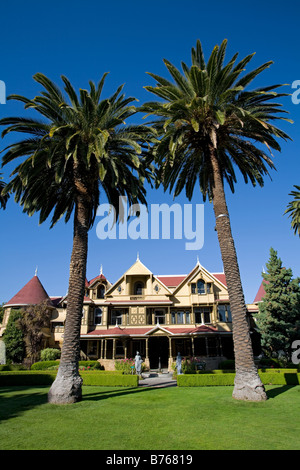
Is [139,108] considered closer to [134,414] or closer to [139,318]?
[134,414]

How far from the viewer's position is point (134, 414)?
35.9 feet

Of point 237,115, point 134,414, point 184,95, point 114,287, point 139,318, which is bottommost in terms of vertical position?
point 134,414

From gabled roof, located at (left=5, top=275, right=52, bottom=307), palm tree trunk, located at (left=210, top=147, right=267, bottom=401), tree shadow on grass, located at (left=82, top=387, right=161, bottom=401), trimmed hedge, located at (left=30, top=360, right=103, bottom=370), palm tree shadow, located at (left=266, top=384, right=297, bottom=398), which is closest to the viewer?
palm tree trunk, located at (left=210, top=147, right=267, bottom=401)

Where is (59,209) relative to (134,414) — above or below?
above

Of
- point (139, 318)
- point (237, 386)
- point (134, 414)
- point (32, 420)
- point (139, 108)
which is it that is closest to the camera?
point (32, 420)

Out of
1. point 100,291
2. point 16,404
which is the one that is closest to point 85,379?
point 16,404

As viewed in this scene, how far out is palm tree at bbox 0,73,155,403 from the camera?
46.8 ft

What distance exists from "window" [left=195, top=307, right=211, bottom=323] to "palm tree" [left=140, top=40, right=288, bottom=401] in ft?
72.6

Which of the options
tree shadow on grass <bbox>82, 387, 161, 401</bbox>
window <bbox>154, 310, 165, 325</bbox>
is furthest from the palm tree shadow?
window <bbox>154, 310, 165, 325</bbox>

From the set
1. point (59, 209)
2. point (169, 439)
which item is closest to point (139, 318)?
point (59, 209)

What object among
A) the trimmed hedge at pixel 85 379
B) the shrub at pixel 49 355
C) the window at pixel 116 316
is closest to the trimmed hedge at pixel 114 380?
the trimmed hedge at pixel 85 379

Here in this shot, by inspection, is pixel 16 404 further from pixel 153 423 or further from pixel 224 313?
pixel 224 313

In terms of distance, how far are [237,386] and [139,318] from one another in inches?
953

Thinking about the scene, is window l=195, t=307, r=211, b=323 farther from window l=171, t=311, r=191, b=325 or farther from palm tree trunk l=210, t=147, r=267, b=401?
palm tree trunk l=210, t=147, r=267, b=401
